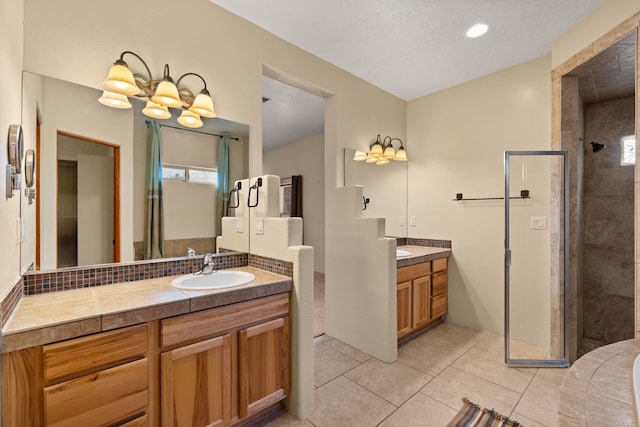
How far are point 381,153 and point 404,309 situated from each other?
64.0 inches

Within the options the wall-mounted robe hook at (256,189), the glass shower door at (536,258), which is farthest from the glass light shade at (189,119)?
the glass shower door at (536,258)

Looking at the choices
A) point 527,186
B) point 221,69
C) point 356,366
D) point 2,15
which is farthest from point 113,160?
point 527,186

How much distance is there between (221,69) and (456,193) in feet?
8.61

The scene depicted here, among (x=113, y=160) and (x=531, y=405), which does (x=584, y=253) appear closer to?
(x=531, y=405)

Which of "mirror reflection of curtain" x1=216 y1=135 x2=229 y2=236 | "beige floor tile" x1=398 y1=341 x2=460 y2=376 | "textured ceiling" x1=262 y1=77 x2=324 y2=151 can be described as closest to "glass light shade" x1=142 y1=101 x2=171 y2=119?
"mirror reflection of curtain" x1=216 y1=135 x2=229 y2=236

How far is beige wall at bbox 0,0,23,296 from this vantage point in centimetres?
110

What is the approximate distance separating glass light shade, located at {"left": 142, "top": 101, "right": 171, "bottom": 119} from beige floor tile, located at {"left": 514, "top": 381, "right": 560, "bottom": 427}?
2.93 m

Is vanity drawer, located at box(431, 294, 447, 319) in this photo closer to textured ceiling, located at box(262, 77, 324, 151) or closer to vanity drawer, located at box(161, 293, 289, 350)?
vanity drawer, located at box(161, 293, 289, 350)

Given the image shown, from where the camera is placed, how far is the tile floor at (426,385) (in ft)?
6.00

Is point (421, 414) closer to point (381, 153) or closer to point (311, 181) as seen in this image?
point (381, 153)

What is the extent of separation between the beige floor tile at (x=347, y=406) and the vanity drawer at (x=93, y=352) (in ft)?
3.82

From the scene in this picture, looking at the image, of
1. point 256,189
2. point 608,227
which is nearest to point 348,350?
point 256,189

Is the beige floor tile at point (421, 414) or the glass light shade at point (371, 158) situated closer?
the beige floor tile at point (421, 414)

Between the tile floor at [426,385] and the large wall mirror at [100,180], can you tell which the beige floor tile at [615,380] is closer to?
the tile floor at [426,385]
